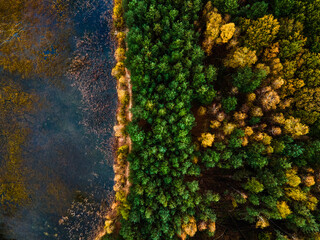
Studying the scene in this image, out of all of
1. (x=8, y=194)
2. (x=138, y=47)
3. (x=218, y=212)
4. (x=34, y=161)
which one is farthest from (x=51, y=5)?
(x=218, y=212)

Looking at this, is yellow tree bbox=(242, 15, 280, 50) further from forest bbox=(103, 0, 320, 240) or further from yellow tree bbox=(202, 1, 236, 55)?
yellow tree bbox=(202, 1, 236, 55)

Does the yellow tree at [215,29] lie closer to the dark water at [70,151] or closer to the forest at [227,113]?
the forest at [227,113]

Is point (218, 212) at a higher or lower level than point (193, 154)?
lower

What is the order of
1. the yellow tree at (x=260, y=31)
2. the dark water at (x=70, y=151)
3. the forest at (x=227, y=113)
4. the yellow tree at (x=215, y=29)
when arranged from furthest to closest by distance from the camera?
the dark water at (x=70, y=151), the yellow tree at (x=215, y=29), the forest at (x=227, y=113), the yellow tree at (x=260, y=31)

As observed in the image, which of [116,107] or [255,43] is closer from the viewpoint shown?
[255,43]

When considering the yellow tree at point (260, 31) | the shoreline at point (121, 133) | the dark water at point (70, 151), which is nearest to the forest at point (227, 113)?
the yellow tree at point (260, 31)

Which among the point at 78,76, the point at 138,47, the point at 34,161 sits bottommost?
the point at 34,161

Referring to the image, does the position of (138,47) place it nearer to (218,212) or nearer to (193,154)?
(193,154)
